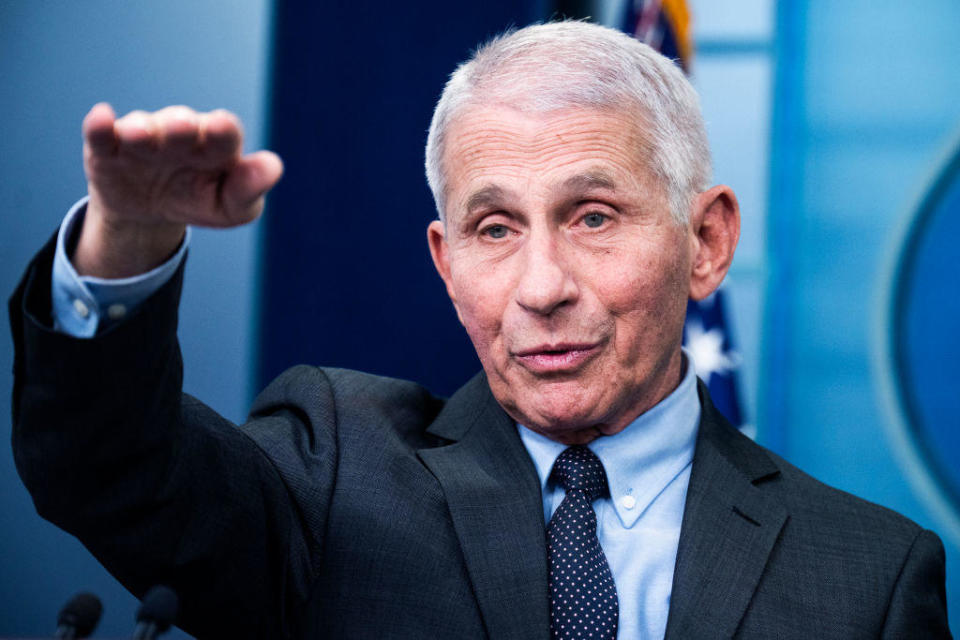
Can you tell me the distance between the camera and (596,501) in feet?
5.74

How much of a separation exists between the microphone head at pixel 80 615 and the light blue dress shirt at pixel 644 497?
87 cm

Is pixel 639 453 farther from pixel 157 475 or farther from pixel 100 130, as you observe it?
pixel 100 130

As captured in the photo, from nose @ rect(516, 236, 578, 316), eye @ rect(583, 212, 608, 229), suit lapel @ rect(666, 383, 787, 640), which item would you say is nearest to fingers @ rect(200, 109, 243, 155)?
nose @ rect(516, 236, 578, 316)

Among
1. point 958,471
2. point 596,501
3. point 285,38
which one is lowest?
point 958,471

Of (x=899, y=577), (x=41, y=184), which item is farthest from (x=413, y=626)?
(x=41, y=184)

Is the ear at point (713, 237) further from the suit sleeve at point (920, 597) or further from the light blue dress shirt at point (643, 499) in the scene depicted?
the suit sleeve at point (920, 597)

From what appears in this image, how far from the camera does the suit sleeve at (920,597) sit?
165 centimetres

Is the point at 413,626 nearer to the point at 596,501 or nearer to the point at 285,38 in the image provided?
the point at 596,501

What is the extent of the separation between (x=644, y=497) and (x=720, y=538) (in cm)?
15

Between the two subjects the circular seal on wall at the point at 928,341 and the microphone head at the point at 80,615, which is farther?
the circular seal on wall at the point at 928,341

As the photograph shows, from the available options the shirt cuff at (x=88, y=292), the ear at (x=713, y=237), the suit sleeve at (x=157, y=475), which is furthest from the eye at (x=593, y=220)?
the shirt cuff at (x=88, y=292)

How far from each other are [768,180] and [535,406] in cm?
167

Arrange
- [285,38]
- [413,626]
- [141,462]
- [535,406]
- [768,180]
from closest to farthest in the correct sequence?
[141,462]
[413,626]
[535,406]
[285,38]
[768,180]

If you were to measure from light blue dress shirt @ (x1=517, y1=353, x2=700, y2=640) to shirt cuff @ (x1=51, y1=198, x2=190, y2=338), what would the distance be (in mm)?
830
